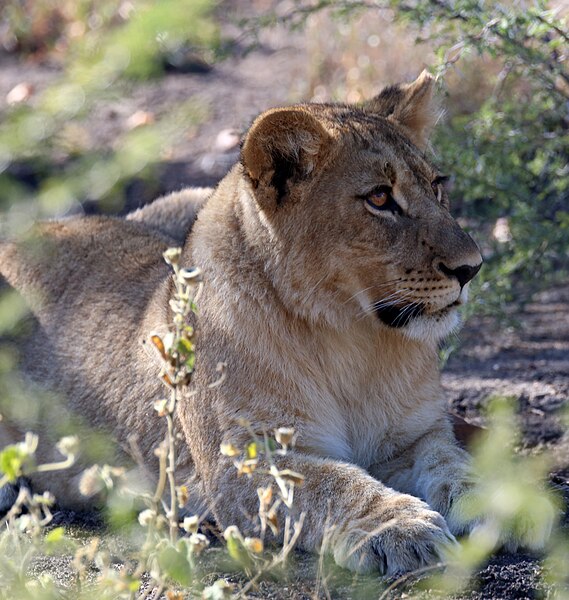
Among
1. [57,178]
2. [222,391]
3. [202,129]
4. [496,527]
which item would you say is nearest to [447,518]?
[496,527]

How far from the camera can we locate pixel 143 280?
12.8 ft

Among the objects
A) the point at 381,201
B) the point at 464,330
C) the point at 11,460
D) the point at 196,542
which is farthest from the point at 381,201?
the point at 464,330

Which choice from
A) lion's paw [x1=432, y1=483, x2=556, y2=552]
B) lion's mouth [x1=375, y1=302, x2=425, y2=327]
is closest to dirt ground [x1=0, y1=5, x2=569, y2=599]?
lion's paw [x1=432, y1=483, x2=556, y2=552]

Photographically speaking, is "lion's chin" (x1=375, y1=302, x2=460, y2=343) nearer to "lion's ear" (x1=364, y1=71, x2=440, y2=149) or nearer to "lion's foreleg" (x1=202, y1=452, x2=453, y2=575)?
"lion's foreleg" (x1=202, y1=452, x2=453, y2=575)

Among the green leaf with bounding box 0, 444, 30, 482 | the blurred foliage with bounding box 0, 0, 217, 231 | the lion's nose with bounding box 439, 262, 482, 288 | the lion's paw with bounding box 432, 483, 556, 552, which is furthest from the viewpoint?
the lion's nose with bounding box 439, 262, 482, 288

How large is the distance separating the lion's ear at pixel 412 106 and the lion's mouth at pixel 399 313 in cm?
74

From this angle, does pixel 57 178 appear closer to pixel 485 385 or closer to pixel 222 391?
pixel 222 391

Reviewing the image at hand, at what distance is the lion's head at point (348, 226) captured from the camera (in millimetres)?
3141

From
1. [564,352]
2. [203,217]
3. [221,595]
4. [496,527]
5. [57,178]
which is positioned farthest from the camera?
[564,352]

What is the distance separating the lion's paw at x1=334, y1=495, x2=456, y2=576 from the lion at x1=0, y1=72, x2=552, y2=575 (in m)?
0.03

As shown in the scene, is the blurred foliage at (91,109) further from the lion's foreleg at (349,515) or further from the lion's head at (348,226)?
the lion's head at (348,226)

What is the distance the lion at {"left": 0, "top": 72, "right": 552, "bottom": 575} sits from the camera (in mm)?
3109

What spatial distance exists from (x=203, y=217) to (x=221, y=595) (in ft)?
5.67

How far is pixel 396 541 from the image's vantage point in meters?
2.75
